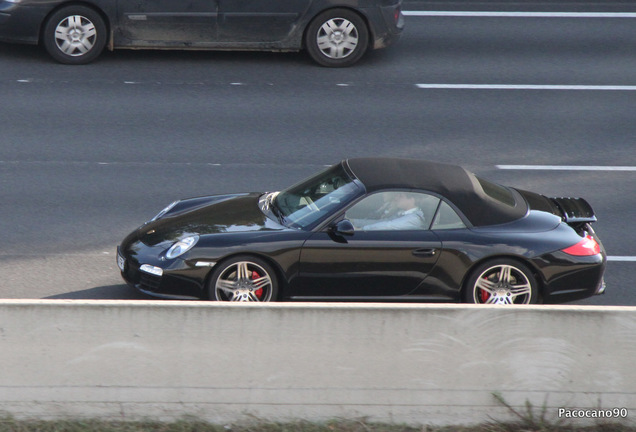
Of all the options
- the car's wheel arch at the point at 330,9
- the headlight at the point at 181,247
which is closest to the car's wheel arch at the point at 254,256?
the headlight at the point at 181,247

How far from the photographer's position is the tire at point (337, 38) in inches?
557

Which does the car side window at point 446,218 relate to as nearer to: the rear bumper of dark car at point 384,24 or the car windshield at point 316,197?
the car windshield at point 316,197

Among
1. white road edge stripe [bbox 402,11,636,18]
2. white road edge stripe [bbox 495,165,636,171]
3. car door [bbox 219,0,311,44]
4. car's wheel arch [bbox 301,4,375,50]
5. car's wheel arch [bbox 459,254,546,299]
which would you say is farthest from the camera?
white road edge stripe [bbox 402,11,636,18]

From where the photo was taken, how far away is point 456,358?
5840mm

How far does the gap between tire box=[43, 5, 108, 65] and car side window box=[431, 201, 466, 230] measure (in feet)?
26.8

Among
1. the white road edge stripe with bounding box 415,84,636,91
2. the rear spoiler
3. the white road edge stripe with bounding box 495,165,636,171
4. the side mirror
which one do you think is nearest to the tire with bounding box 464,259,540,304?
the rear spoiler

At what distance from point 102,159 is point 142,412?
5513 mm

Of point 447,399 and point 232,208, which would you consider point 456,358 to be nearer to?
point 447,399

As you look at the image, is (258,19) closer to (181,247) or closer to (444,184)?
(444,184)

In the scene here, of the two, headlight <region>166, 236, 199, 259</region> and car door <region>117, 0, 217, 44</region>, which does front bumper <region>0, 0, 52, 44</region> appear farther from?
headlight <region>166, 236, 199, 259</region>

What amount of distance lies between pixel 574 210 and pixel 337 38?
707 cm

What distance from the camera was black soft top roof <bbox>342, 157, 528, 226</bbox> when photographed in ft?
24.3

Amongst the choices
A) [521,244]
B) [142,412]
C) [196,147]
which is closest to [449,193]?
[521,244]

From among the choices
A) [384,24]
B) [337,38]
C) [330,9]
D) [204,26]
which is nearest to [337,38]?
[337,38]
